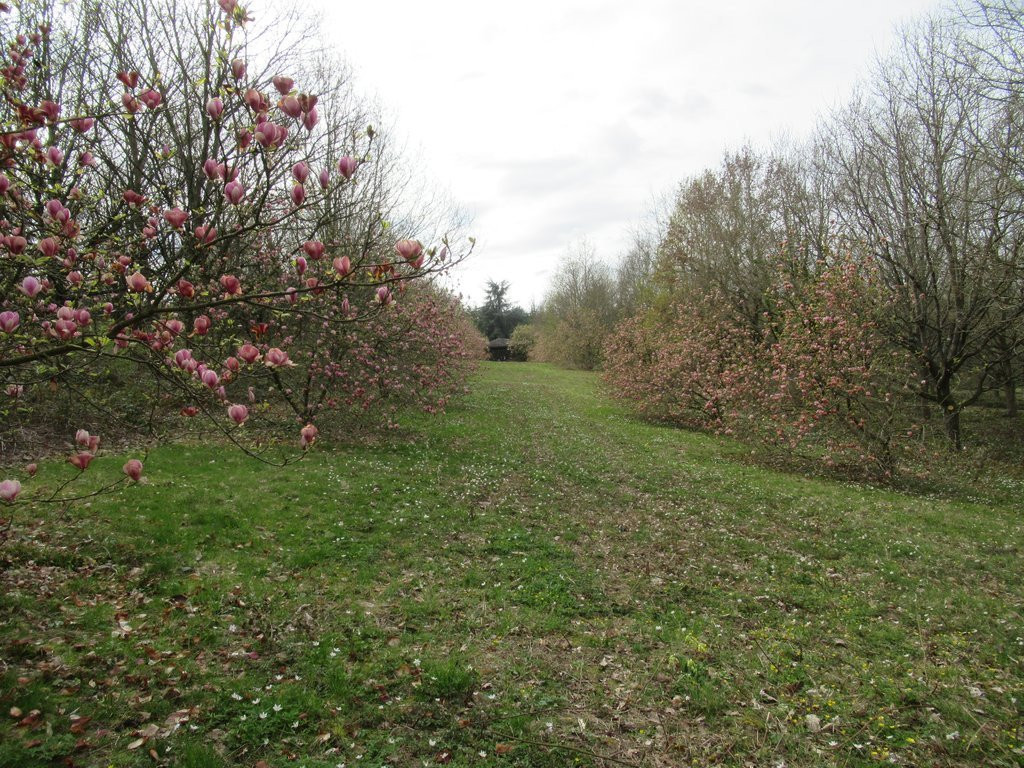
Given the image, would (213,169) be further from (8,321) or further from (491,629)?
(491,629)

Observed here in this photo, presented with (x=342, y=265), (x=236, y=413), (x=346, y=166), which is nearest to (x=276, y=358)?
(x=236, y=413)

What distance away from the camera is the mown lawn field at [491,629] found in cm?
366

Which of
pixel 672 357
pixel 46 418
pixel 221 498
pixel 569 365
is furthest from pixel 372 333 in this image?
Result: pixel 569 365

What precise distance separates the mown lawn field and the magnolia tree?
1.38 meters

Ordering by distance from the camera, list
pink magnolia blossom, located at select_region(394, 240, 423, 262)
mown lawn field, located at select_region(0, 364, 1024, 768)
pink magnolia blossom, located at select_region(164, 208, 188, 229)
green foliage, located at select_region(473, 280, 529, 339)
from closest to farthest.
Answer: pink magnolia blossom, located at select_region(394, 240, 423, 262), pink magnolia blossom, located at select_region(164, 208, 188, 229), mown lawn field, located at select_region(0, 364, 1024, 768), green foliage, located at select_region(473, 280, 529, 339)

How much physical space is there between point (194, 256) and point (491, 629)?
13.0 feet

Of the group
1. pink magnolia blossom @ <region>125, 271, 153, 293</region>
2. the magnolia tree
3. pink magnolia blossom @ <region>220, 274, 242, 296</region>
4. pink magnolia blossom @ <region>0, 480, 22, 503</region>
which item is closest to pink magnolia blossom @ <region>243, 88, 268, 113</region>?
the magnolia tree

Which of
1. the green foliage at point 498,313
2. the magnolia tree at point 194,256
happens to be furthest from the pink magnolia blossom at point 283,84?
the green foliage at point 498,313

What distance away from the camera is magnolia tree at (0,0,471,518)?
3035 millimetres

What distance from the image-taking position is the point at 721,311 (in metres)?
21.4

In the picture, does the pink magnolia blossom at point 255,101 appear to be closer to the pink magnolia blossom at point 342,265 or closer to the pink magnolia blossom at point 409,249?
the pink magnolia blossom at point 342,265

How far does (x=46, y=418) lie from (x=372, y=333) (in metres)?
6.44

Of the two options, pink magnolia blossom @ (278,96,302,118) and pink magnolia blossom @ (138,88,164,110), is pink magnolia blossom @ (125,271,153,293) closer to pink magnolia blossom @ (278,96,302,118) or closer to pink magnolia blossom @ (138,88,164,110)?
pink magnolia blossom @ (138,88,164,110)

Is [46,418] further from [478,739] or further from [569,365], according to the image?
[569,365]
